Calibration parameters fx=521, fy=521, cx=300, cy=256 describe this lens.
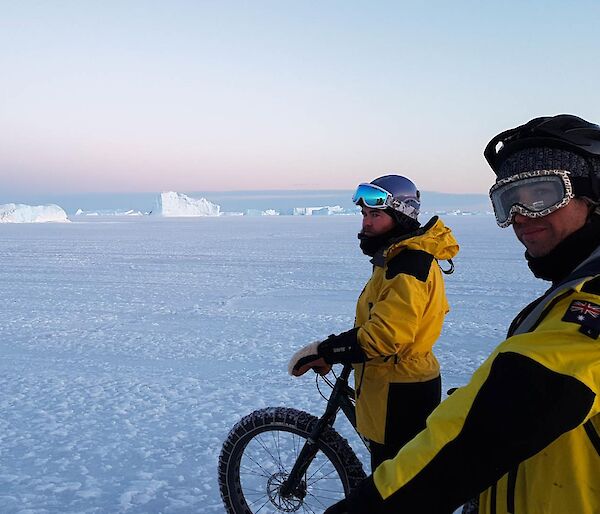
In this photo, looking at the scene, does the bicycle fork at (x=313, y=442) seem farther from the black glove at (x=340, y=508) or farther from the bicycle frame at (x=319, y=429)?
the black glove at (x=340, y=508)

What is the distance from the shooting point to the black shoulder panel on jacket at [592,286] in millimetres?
1047

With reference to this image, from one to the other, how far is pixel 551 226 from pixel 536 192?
0.09 metres

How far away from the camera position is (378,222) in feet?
9.46

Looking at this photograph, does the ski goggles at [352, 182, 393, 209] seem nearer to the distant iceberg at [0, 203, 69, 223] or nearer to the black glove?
the black glove

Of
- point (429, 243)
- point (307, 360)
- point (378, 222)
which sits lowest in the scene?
point (307, 360)

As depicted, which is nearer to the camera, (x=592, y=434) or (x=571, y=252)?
(x=592, y=434)

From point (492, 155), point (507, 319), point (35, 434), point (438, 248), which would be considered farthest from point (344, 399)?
point (507, 319)

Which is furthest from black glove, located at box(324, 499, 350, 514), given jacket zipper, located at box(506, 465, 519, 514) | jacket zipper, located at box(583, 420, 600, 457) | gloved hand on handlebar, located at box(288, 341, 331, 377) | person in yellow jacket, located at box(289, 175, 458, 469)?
gloved hand on handlebar, located at box(288, 341, 331, 377)

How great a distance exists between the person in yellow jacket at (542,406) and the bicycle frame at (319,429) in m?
1.74

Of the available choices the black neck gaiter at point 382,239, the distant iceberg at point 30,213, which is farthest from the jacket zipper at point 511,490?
the distant iceberg at point 30,213

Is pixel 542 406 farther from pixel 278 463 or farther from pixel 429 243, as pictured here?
pixel 278 463

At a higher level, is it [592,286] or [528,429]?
[592,286]

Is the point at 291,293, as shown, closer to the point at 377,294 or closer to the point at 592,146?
the point at 377,294

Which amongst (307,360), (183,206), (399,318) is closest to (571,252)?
(399,318)
